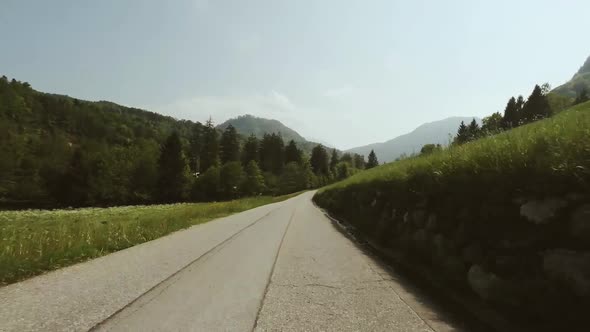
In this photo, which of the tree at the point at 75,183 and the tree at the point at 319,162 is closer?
the tree at the point at 75,183

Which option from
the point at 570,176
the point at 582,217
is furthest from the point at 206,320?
the point at 570,176

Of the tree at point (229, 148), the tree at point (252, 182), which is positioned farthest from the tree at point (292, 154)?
the tree at point (252, 182)

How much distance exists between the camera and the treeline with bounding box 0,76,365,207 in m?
60.7

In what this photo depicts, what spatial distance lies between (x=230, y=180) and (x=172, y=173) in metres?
18.2

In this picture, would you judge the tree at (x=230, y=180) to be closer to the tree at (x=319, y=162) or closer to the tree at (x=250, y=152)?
the tree at (x=250, y=152)

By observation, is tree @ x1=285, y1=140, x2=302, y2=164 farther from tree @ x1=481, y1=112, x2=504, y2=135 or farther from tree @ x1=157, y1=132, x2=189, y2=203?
tree @ x1=481, y1=112, x2=504, y2=135

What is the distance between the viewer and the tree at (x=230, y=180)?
3310 inches

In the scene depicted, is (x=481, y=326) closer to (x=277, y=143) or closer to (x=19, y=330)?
(x=19, y=330)

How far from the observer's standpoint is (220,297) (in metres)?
4.82

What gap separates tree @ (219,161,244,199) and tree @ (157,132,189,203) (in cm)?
1399

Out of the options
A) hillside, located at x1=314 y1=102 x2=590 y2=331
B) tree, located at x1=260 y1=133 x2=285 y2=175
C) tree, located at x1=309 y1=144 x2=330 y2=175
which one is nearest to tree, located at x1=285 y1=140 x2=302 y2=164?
tree, located at x1=260 y1=133 x2=285 y2=175

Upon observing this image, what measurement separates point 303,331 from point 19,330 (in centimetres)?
334

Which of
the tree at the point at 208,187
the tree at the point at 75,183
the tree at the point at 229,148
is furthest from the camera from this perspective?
the tree at the point at 229,148

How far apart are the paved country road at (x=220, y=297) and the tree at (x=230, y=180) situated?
7761 cm
